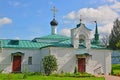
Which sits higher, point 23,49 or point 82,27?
point 82,27

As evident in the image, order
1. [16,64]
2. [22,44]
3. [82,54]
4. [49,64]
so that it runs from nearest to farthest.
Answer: [49,64] → [82,54] → [16,64] → [22,44]

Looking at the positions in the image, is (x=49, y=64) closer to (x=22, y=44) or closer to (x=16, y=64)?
(x=16, y=64)

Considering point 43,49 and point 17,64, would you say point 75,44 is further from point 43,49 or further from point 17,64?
point 17,64

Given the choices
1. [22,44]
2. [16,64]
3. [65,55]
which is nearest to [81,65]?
[65,55]

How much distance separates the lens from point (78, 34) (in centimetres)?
3312

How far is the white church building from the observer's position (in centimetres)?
3216

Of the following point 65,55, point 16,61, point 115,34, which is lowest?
point 16,61

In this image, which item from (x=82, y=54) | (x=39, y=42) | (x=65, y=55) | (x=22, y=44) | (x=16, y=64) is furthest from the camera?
(x=39, y=42)

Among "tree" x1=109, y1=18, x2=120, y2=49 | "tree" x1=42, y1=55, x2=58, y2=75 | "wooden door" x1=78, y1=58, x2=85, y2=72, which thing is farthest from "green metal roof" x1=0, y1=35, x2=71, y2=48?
"tree" x1=109, y1=18, x2=120, y2=49

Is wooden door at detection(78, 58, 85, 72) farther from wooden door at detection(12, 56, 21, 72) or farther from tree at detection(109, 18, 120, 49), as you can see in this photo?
tree at detection(109, 18, 120, 49)

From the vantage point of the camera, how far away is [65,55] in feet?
106

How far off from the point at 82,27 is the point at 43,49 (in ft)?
17.0

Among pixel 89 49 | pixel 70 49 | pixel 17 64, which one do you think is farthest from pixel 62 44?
pixel 17 64

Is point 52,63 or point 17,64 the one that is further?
point 17,64
